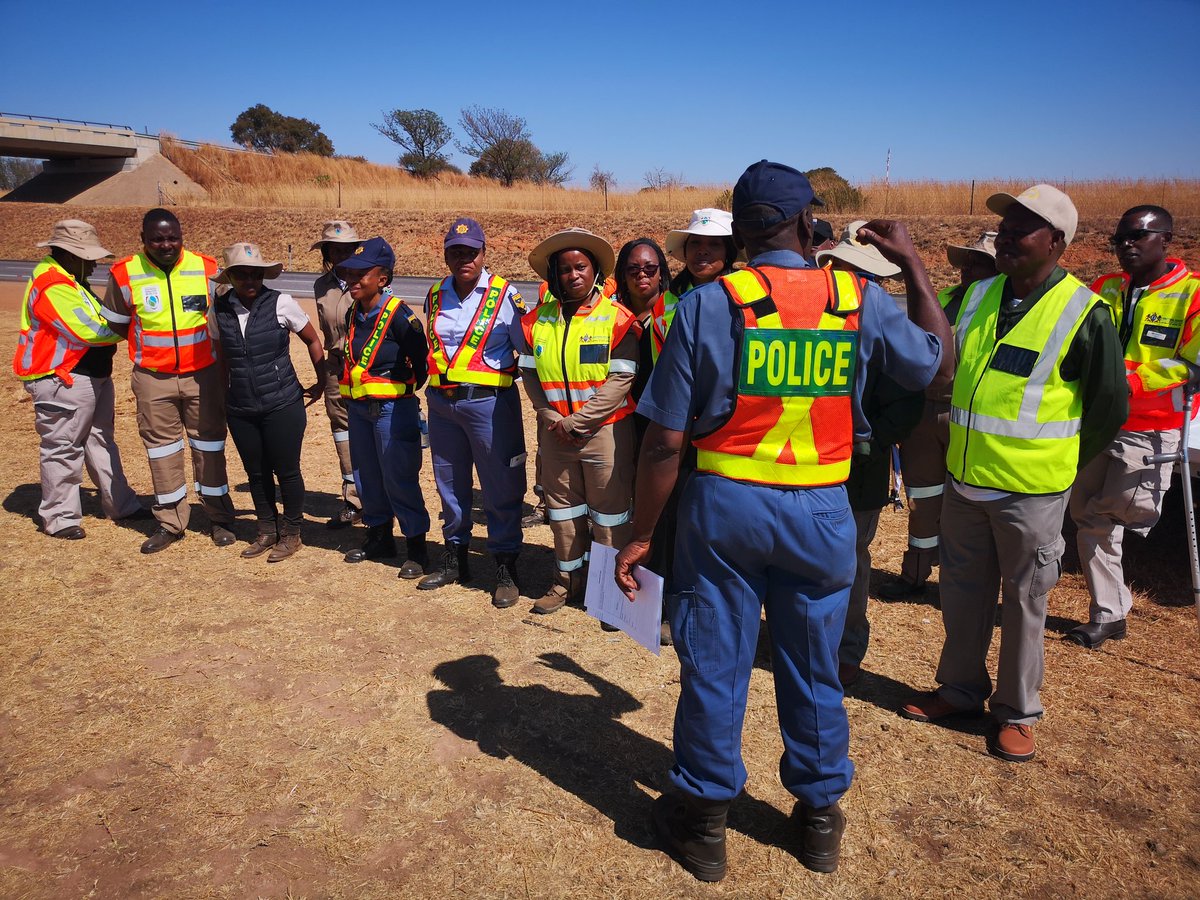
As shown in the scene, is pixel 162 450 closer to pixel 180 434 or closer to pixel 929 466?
→ pixel 180 434

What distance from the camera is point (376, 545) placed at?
19.4ft

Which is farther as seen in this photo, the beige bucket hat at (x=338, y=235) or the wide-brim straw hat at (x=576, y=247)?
the beige bucket hat at (x=338, y=235)

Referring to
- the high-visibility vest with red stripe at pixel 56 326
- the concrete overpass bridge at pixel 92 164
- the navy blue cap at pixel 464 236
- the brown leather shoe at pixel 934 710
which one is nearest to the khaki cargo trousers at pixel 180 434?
the high-visibility vest with red stripe at pixel 56 326

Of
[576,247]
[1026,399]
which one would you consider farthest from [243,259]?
[1026,399]

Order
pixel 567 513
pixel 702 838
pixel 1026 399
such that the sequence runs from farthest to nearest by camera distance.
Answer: pixel 567 513, pixel 1026 399, pixel 702 838

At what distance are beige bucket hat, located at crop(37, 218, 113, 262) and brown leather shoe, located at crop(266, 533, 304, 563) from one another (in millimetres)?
2499

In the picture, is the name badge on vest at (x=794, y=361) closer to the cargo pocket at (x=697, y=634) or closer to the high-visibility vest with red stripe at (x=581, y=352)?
the cargo pocket at (x=697, y=634)

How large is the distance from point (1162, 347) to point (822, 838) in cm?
337

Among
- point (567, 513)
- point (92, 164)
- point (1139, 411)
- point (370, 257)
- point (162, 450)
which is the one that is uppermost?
point (92, 164)

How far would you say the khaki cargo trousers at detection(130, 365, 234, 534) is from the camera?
580cm

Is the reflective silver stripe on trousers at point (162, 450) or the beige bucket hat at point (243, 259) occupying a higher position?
the beige bucket hat at point (243, 259)

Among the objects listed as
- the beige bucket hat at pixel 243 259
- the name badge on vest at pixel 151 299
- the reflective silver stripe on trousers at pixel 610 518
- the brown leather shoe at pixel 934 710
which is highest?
the beige bucket hat at pixel 243 259

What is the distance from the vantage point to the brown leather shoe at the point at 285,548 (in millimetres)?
5793

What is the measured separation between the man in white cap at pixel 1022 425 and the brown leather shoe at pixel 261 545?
185 inches
